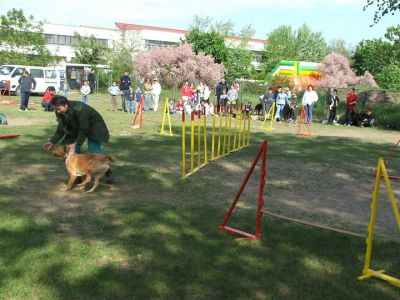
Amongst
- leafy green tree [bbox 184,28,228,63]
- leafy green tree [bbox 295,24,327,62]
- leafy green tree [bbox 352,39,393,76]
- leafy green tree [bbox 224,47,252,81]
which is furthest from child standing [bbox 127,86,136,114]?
leafy green tree [bbox 295,24,327,62]

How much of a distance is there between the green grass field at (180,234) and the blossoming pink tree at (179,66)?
93.7 feet

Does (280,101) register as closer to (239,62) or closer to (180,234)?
(180,234)

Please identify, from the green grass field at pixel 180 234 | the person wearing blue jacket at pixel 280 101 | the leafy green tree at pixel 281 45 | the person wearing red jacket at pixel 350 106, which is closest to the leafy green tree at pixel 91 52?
the leafy green tree at pixel 281 45

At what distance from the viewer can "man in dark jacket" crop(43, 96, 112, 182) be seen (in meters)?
7.57

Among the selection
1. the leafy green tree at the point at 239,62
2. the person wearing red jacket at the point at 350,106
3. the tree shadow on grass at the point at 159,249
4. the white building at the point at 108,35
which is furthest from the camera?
the white building at the point at 108,35

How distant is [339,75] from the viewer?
164 feet

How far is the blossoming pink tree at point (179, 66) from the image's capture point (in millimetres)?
39625

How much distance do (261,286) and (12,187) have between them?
5062 mm

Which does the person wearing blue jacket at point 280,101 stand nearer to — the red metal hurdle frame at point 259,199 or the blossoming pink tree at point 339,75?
the red metal hurdle frame at point 259,199

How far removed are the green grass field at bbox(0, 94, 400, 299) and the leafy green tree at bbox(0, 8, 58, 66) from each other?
30420 millimetres

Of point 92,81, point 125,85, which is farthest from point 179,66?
point 125,85

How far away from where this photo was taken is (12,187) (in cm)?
830

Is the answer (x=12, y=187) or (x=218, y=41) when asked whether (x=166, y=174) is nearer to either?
(x=12, y=187)

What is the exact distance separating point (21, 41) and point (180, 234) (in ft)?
122
